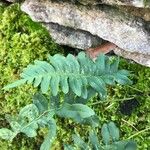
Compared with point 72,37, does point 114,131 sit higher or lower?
lower

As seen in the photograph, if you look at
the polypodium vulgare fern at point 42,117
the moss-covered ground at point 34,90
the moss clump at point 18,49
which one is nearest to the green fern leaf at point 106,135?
the polypodium vulgare fern at point 42,117

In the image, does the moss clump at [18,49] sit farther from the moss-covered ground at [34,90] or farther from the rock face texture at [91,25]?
the rock face texture at [91,25]

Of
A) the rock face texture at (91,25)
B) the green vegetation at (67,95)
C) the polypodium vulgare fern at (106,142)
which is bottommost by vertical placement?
the polypodium vulgare fern at (106,142)

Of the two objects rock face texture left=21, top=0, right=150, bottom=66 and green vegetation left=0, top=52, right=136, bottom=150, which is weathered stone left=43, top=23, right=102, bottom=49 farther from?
green vegetation left=0, top=52, right=136, bottom=150


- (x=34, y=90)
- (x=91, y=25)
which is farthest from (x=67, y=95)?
(x=34, y=90)

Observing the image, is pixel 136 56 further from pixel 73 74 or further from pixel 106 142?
pixel 106 142

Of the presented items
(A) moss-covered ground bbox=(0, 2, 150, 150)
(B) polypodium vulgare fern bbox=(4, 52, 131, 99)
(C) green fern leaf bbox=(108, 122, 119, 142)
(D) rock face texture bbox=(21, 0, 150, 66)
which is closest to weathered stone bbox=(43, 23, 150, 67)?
(D) rock face texture bbox=(21, 0, 150, 66)
